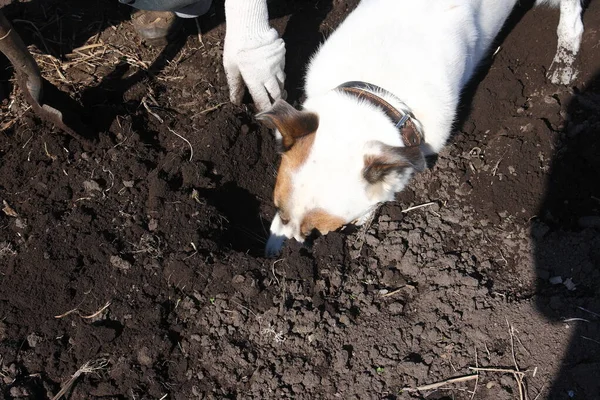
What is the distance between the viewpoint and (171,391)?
278 centimetres

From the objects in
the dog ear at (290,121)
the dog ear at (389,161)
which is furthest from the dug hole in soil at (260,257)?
the dog ear at (290,121)

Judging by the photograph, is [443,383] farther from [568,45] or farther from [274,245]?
[568,45]

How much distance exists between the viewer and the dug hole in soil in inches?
110

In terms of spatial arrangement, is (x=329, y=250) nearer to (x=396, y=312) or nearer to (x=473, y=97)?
(x=396, y=312)

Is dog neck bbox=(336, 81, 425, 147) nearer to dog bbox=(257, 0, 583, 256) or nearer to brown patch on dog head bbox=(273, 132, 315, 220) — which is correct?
dog bbox=(257, 0, 583, 256)

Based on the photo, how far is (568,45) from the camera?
3984mm

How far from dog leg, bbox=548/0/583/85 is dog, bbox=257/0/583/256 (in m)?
0.72

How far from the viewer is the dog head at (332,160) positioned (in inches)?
110

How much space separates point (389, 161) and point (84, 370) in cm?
199

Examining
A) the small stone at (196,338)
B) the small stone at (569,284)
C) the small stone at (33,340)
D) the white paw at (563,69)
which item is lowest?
the small stone at (569,284)

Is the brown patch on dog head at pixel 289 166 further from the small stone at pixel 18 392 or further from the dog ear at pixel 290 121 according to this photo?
the small stone at pixel 18 392

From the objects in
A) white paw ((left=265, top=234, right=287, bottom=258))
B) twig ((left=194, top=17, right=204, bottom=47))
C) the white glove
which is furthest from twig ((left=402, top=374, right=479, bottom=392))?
twig ((left=194, top=17, right=204, bottom=47))

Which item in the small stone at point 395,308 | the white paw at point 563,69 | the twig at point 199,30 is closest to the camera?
the small stone at point 395,308

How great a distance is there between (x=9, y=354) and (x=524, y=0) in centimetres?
472
